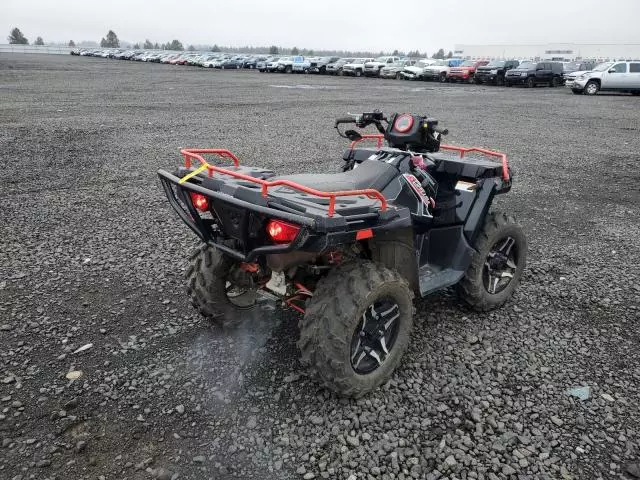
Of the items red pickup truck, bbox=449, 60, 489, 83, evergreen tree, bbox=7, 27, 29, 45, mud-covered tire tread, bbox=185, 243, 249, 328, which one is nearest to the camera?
mud-covered tire tread, bbox=185, 243, 249, 328

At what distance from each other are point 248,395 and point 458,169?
2128 mm

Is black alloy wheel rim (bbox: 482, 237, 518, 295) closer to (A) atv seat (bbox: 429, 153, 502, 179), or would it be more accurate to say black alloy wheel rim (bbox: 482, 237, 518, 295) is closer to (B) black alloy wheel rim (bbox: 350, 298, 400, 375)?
(A) atv seat (bbox: 429, 153, 502, 179)

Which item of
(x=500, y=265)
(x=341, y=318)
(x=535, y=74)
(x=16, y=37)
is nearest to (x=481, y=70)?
(x=535, y=74)

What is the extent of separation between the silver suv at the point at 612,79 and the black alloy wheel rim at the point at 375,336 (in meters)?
26.8

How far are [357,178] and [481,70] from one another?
3199cm

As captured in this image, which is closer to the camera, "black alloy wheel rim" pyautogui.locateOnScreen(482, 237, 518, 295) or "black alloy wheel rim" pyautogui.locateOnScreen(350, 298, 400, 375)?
"black alloy wheel rim" pyautogui.locateOnScreen(350, 298, 400, 375)

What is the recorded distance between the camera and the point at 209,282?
3.26 meters

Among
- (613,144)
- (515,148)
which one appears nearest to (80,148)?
(515,148)

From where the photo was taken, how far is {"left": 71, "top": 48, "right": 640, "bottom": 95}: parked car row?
24734mm

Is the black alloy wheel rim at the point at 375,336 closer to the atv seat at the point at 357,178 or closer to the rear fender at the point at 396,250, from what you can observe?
the rear fender at the point at 396,250

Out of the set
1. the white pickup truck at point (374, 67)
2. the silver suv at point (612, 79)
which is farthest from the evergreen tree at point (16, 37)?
the silver suv at point (612, 79)

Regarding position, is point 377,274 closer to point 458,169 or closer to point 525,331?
point 458,169

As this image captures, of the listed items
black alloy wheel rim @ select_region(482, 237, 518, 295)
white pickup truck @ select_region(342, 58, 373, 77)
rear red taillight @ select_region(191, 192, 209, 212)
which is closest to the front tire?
white pickup truck @ select_region(342, 58, 373, 77)

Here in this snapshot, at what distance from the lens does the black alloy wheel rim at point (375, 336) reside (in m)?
2.91
